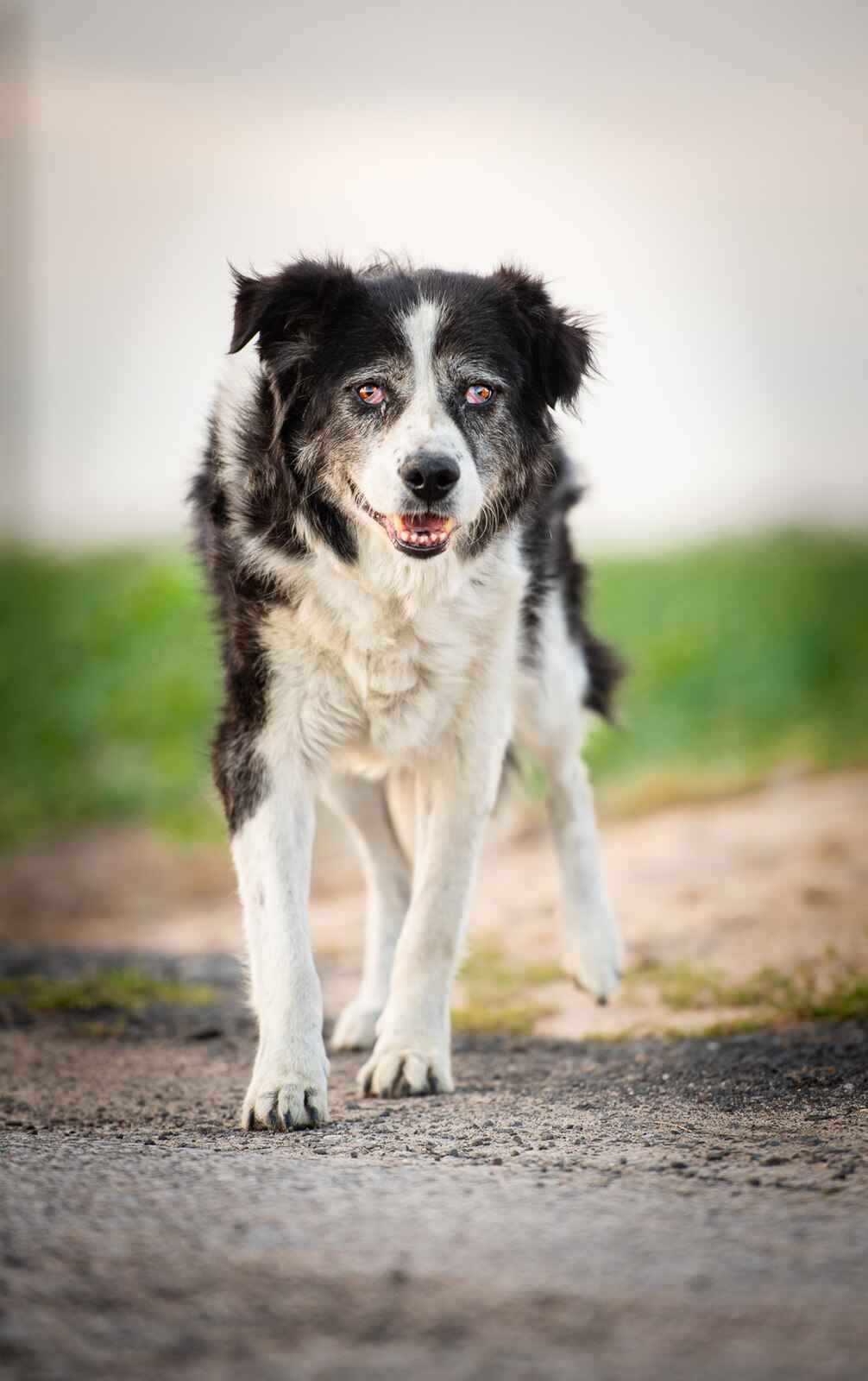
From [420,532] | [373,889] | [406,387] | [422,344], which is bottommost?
[373,889]

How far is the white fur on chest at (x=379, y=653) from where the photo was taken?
5043 mm

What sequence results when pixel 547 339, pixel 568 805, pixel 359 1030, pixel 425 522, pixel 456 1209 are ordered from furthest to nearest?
1. pixel 568 805
2. pixel 359 1030
3. pixel 547 339
4. pixel 425 522
5. pixel 456 1209

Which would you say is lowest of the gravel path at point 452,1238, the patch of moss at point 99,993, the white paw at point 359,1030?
the patch of moss at point 99,993

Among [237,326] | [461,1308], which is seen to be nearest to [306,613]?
[237,326]

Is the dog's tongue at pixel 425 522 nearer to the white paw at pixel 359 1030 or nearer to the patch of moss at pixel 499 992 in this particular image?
the white paw at pixel 359 1030

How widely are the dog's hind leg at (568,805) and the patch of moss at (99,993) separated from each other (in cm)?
194

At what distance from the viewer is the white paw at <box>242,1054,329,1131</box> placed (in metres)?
4.45

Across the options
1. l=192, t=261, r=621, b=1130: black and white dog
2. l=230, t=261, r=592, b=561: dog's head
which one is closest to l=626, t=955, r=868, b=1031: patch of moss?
l=192, t=261, r=621, b=1130: black and white dog

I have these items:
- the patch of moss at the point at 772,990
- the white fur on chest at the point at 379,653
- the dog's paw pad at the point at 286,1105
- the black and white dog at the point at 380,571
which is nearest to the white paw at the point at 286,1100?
the dog's paw pad at the point at 286,1105

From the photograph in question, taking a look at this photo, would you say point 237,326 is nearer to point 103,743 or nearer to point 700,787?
point 700,787

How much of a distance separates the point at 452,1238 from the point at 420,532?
236 centimetres

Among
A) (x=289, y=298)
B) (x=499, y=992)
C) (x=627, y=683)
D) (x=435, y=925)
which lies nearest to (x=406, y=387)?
(x=289, y=298)

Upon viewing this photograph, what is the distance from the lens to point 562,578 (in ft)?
21.8

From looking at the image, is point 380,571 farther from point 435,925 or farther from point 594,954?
point 594,954
